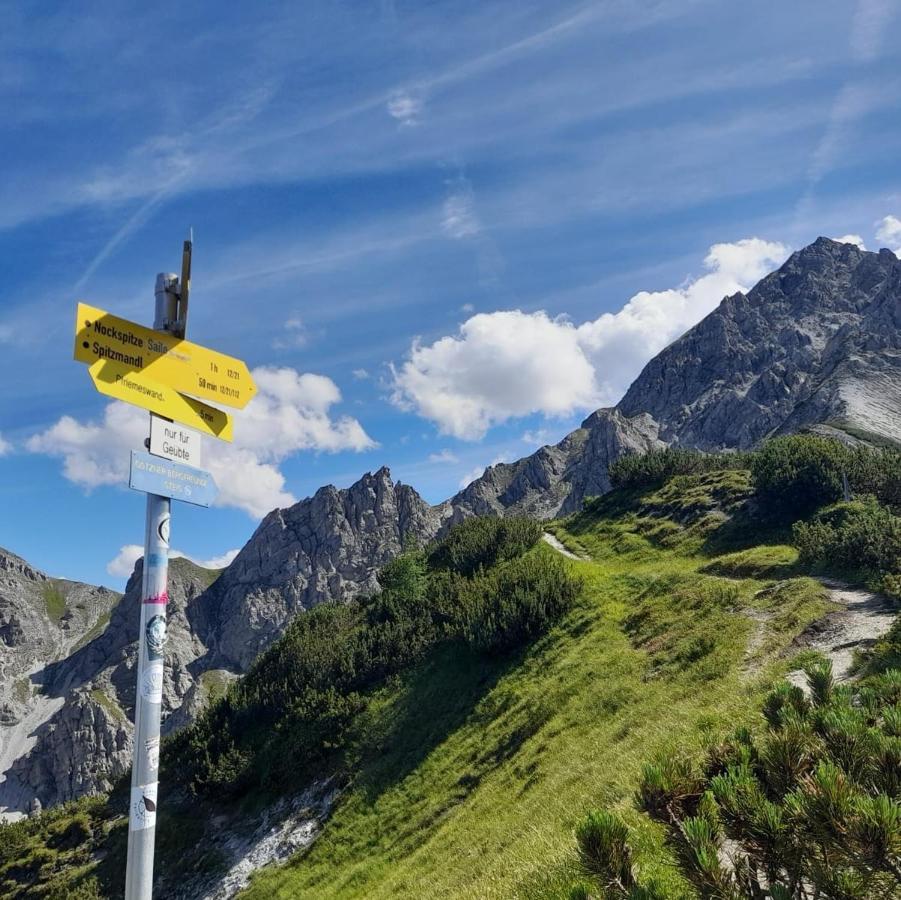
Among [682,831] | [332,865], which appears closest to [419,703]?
[332,865]

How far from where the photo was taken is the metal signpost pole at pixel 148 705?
16.5ft

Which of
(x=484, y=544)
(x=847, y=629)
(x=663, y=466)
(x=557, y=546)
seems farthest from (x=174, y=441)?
(x=663, y=466)

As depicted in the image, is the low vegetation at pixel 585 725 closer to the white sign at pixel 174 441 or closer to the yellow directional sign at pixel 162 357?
the white sign at pixel 174 441

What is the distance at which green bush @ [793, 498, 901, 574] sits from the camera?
79.6ft

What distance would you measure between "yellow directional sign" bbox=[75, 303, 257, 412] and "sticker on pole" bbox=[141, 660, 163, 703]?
276 cm

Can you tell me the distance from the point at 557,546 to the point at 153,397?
44505 millimetres

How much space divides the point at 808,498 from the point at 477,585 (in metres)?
23.6

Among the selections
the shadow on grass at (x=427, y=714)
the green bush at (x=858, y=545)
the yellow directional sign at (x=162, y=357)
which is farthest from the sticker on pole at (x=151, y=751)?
the green bush at (x=858, y=545)

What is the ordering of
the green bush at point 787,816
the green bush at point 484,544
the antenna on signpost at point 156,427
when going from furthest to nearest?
1. the green bush at point 484,544
2. the antenna on signpost at point 156,427
3. the green bush at point 787,816

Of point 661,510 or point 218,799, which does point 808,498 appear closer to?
point 661,510

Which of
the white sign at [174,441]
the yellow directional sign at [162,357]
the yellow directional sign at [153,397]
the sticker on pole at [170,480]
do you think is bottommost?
the sticker on pole at [170,480]

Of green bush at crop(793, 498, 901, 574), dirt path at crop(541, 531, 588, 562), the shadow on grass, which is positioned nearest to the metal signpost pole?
the shadow on grass

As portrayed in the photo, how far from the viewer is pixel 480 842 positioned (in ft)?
52.1

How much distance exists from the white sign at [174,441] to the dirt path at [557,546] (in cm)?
3929
